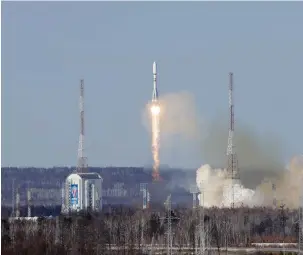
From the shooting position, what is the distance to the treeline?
131 ft

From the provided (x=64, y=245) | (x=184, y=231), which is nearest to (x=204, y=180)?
(x=184, y=231)

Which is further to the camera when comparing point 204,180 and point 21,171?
point 21,171

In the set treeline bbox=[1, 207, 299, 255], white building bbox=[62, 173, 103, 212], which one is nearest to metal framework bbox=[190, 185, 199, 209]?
treeline bbox=[1, 207, 299, 255]

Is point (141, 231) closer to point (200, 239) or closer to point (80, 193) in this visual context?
point (200, 239)

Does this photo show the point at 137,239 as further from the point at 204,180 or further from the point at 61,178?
the point at 61,178

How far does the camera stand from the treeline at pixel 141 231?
39906mm

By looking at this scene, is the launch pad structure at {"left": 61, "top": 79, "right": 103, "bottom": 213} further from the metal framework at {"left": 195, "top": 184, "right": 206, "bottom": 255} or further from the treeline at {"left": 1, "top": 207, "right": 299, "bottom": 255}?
the metal framework at {"left": 195, "top": 184, "right": 206, "bottom": 255}

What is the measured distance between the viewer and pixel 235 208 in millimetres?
58875

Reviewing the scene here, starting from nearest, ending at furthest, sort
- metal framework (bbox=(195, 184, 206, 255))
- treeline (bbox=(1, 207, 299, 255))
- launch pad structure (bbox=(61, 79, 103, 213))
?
treeline (bbox=(1, 207, 299, 255)) < metal framework (bbox=(195, 184, 206, 255)) < launch pad structure (bbox=(61, 79, 103, 213))

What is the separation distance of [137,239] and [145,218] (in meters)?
4.65

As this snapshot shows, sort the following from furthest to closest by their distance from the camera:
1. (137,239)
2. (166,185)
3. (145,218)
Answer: (166,185), (145,218), (137,239)

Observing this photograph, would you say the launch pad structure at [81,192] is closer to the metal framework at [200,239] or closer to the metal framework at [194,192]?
the metal framework at [194,192]

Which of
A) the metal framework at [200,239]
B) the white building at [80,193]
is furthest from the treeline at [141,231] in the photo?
the white building at [80,193]

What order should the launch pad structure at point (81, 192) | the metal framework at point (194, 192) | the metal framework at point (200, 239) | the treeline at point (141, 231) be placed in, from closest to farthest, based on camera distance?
the treeline at point (141, 231) < the metal framework at point (200, 239) < the metal framework at point (194, 192) < the launch pad structure at point (81, 192)
